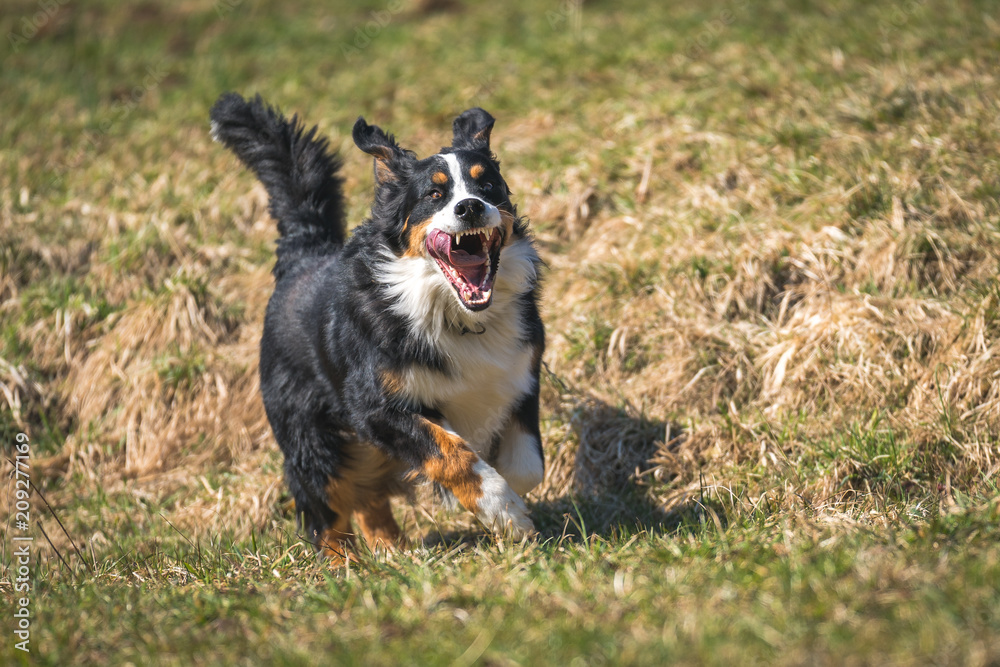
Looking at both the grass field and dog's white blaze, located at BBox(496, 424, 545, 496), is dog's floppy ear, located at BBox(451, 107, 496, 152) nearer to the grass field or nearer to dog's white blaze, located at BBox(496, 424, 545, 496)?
dog's white blaze, located at BBox(496, 424, 545, 496)

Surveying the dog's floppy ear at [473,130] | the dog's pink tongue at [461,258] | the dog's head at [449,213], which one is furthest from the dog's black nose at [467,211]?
the dog's floppy ear at [473,130]

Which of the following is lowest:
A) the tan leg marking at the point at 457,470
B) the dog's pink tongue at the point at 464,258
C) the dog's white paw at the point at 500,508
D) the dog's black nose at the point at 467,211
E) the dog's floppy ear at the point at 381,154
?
the dog's white paw at the point at 500,508

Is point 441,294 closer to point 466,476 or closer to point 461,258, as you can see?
A: point 461,258

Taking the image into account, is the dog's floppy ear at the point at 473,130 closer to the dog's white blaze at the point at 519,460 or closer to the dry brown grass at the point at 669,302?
the dog's white blaze at the point at 519,460

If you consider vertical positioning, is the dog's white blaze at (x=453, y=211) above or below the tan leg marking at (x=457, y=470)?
above

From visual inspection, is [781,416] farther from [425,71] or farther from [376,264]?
[425,71]

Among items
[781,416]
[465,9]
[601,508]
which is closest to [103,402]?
[601,508]

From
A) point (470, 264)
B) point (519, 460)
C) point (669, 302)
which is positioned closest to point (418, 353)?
point (470, 264)

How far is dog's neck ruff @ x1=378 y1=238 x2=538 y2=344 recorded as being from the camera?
12.4 ft

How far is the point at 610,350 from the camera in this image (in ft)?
17.6

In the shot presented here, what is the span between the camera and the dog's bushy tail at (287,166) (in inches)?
187

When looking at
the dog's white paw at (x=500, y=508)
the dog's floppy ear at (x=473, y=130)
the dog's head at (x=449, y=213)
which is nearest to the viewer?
the dog's white paw at (x=500, y=508)

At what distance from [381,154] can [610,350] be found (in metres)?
1.98

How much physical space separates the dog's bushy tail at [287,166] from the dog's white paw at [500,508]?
1.75m
